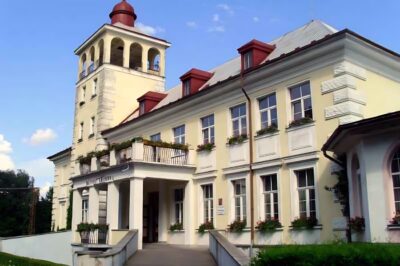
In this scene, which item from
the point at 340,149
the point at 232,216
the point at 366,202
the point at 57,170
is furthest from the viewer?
the point at 57,170

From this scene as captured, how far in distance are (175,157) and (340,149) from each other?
9.80 meters

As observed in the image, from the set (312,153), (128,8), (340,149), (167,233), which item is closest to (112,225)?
(167,233)

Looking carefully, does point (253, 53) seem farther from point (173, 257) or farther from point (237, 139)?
point (173, 257)

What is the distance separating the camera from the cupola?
3712cm

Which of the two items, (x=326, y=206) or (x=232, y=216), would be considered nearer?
(x=326, y=206)

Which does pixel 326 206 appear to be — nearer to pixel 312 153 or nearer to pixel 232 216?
pixel 312 153

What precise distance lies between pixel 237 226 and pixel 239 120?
4.72 meters

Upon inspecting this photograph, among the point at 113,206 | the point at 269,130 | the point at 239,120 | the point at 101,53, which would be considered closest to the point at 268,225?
the point at 269,130

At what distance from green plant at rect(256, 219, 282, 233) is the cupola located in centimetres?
2361

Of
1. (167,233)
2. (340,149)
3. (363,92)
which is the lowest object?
(167,233)

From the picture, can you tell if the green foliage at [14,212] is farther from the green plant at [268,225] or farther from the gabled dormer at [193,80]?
the green plant at [268,225]

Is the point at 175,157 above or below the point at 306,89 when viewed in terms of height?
below

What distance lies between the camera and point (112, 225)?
896 inches

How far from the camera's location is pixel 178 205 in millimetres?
24672
